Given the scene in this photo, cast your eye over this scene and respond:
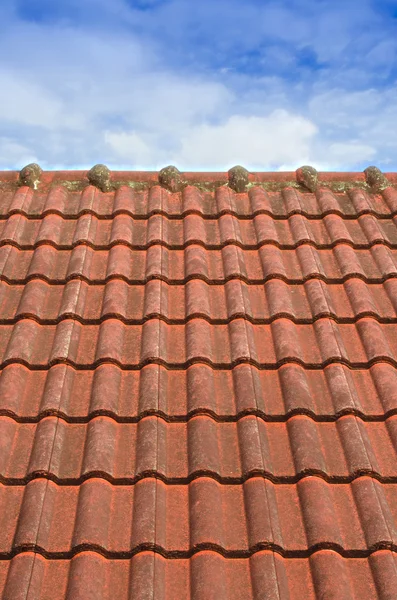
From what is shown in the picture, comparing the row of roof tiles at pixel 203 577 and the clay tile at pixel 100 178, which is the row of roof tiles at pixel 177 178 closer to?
the clay tile at pixel 100 178

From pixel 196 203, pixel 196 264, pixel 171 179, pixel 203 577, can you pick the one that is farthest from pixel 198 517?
pixel 171 179

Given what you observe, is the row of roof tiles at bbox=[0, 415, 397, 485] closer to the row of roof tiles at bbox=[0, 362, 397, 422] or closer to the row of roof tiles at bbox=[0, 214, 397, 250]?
the row of roof tiles at bbox=[0, 362, 397, 422]

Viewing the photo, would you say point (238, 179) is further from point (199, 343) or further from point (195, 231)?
point (199, 343)

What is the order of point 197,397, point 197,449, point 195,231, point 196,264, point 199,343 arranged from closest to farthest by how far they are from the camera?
point 197,449
point 197,397
point 199,343
point 196,264
point 195,231

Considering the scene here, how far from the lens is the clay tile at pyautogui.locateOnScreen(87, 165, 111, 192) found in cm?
521

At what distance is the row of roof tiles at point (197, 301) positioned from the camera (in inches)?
150

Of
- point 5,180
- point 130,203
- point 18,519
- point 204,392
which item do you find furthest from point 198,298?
point 5,180

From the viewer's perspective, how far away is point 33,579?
8.20 feet

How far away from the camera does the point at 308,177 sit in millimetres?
5336

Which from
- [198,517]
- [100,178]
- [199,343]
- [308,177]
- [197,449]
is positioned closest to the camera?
[198,517]

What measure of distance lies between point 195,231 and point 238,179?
34.3 inches

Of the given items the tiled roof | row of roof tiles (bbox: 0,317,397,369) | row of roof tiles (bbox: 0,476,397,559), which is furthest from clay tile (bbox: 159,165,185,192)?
row of roof tiles (bbox: 0,476,397,559)

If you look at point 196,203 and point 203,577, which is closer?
point 203,577

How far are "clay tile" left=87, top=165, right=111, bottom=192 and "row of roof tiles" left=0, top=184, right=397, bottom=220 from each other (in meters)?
0.07
